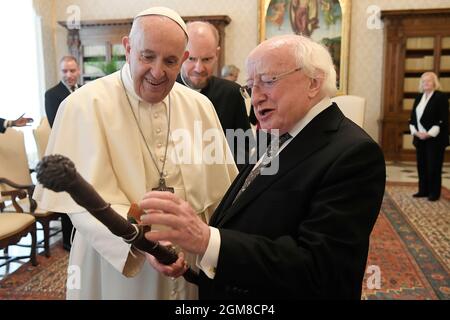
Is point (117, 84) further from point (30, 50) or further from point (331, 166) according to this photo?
point (30, 50)

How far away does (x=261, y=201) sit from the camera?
137 cm

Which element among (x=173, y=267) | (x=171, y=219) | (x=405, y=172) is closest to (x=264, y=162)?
(x=173, y=267)

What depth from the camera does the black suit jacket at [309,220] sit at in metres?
1.21

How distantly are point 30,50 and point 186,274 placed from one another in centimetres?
896

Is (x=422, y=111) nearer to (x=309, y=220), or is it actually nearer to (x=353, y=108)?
(x=353, y=108)

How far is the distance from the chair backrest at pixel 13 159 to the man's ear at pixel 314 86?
4.00 m

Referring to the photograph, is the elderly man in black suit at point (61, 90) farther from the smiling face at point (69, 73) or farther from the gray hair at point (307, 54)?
the gray hair at point (307, 54)

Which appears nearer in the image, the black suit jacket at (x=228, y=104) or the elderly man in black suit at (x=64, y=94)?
the black suit jacket at (x=228, y=104)

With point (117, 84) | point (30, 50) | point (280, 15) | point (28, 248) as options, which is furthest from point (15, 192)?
point (280, 15)

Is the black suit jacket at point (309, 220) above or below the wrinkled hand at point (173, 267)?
above

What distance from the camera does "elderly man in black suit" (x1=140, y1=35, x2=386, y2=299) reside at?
1.20 metres

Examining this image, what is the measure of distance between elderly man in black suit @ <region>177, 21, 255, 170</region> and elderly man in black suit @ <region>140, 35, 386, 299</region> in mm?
1074

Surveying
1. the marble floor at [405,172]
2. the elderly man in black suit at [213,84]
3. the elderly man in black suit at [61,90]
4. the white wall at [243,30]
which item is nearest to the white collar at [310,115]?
the elderly man in black suit at [213,84]

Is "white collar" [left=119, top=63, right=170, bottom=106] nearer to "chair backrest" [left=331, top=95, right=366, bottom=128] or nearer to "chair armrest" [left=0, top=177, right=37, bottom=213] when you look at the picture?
"chair armrest" [left=0, top=177, right=37, bottom=213]
